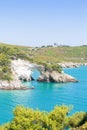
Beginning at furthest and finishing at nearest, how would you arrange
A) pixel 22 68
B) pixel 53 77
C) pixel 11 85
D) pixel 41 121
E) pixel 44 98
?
pixel 22 68
pixel 53 77
pixel 11 85
pixel 44 98
pixel 41 121

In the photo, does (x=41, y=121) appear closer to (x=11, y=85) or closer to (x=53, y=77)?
(x=11, y=85)

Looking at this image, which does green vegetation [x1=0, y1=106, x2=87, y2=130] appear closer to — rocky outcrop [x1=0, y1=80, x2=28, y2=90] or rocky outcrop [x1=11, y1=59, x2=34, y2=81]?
rocky outcrop [x1=0, y1=80, x2=28, y2=90]

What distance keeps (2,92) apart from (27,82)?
110 ft

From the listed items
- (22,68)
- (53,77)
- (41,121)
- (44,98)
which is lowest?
(44,98)

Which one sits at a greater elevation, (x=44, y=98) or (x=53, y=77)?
(x=53, y=77)

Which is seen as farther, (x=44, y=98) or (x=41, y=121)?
(x=44, y=98)

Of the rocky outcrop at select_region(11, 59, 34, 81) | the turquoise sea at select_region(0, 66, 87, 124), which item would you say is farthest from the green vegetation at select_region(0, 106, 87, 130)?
the rocky outcrop at select_region(11, 59, 34, 81)

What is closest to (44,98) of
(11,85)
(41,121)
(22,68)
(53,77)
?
(11,85)

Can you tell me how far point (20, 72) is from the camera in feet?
487

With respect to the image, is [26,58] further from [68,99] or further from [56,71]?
[68,99]

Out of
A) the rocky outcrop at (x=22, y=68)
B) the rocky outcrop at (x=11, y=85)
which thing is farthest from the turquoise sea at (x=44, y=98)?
the rocky outcrop at (x=22, y=68)

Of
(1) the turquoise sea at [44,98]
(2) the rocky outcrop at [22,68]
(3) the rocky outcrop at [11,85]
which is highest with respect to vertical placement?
(2) the rocky outcrop at [22,68]

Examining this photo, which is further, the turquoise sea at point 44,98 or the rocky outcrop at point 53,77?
the rocky outcrop at point 53,77

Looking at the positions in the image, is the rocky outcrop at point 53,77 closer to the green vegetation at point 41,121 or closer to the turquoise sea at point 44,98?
the turquoise sea at point 44,98
